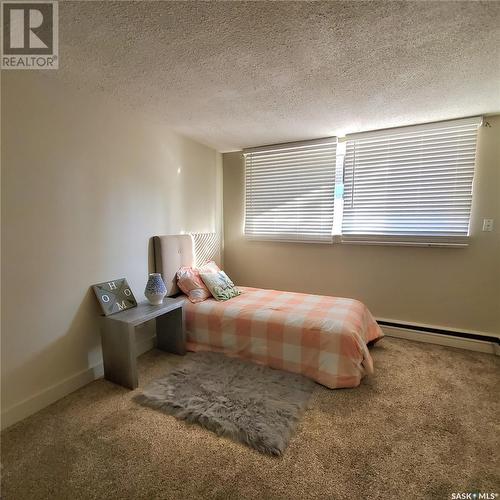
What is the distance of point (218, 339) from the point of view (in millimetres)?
2477

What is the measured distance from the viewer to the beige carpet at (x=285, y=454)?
4.12 ft

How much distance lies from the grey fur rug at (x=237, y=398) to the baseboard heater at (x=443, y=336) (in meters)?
1.50

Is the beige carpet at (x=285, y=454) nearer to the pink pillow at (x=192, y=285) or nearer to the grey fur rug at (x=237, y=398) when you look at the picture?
the grey fur rug at (x=237, y=398)

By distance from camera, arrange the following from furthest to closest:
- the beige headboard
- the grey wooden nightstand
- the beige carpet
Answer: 1. the beige headboard
2. the grey wooden nightstand
3. the beige carpet

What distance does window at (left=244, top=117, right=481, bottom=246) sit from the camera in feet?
8.73

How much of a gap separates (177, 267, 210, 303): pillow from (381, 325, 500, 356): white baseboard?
6.90ft

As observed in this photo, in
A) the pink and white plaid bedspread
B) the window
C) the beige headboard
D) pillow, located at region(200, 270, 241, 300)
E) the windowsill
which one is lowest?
the pink and white plaid bedspread

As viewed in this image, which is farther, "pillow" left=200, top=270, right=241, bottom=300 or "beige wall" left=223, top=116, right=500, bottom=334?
"pillow" left=200, top=270, right=241, bottom=300

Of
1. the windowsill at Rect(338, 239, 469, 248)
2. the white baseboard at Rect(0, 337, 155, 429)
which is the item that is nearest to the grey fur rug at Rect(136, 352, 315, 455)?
the white baseboard at Rect(0, 337, 155, 429)

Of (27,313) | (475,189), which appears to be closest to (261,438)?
(27,313)

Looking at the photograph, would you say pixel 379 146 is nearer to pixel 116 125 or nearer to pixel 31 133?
pixel 116 125

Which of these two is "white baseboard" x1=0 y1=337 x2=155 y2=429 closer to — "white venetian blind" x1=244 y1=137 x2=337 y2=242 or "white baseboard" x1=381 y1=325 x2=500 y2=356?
"white venetian blind" x1=244 y1=137 x2=337 y2=242

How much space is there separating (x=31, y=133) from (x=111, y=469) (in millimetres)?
2068

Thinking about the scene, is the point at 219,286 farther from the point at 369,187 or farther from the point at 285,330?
the point at 369,187
